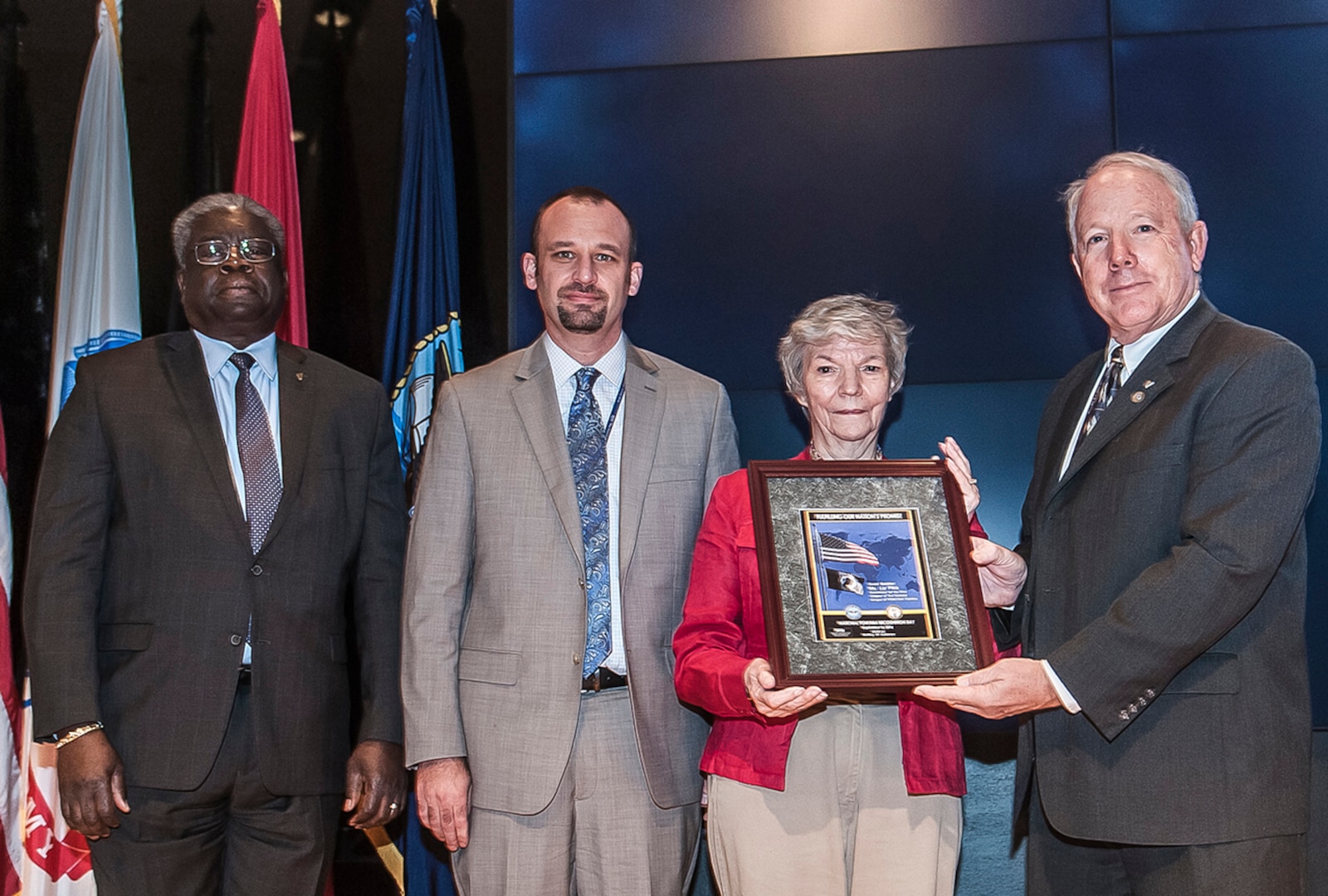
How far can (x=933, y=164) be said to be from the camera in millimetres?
3967

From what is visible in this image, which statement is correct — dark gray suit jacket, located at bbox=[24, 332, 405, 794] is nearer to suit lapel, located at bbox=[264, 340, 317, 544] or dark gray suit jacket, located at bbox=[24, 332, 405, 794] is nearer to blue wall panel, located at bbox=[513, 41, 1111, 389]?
suit lapel, located at bbox=[264, 340, 317, 544]

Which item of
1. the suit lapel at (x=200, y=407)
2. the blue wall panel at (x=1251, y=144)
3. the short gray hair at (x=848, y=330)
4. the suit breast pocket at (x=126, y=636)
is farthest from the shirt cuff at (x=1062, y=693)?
the blue wall panel at (x=1251, y=144)

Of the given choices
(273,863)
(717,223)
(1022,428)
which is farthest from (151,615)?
(1022,428)

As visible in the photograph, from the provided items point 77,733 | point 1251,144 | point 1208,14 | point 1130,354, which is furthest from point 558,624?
point 1208,14

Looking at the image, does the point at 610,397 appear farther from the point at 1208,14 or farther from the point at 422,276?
the point at 1208,14

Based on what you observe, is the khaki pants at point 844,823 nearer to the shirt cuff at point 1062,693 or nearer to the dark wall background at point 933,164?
the shirt cuff at point 1062,693

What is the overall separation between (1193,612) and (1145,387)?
0.51 meters

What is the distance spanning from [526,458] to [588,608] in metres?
0.40

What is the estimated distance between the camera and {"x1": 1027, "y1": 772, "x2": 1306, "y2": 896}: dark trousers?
2145 millimetres

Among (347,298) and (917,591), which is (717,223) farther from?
(917,591)

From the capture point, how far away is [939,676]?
221cm

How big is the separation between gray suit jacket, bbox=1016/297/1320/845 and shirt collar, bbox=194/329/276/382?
2.00 m

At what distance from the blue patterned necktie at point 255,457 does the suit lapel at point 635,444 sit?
84 cm

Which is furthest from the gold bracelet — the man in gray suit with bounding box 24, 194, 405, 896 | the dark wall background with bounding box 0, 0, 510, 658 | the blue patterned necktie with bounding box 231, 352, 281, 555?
the dark wall background with bounding box 0, 0, 510, 658
